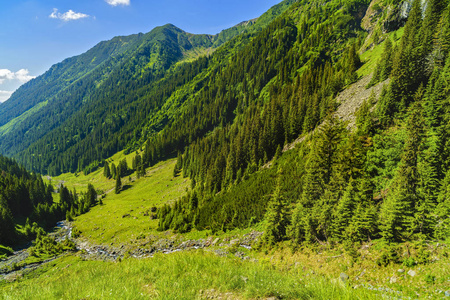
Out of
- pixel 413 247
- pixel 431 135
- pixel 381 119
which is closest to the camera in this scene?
pixel 413 247

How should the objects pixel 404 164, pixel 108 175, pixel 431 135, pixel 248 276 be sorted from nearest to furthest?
pixel 248 276, pixel 404 164, pixel 431 135, pixel 108 175

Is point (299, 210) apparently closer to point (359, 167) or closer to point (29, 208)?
point (359, 167)

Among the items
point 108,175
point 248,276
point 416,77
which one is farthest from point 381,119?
point 108,175

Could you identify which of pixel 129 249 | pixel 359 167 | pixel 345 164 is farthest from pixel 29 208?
pixel 359 167

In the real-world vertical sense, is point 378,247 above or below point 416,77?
below

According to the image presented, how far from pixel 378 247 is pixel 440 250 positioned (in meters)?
4.22

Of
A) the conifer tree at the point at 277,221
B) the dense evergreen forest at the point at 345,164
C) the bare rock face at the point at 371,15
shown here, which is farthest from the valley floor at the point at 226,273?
the bare rock face at the point at 371,15

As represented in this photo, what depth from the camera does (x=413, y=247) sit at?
1529cm

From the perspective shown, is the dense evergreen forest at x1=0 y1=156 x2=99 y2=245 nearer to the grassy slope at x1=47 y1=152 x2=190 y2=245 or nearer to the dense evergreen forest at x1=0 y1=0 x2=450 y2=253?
the dense evergreen forest at x1=0 y1=0 x2=450 y2=253

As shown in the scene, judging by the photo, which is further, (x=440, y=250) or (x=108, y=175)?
(x=108, y=175)

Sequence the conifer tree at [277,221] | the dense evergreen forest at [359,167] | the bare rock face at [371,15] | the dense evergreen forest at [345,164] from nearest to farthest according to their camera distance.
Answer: the dense evergreen forest at [359,167] < the dense evergreen forest at [345,164] < the conifer tree at [277,221] < the bare rock face at [371,15]

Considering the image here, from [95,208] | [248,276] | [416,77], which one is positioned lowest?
[95,208]

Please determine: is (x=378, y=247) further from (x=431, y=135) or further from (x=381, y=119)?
(x=381, y=119)

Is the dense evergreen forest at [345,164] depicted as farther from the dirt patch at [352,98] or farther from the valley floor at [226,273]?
the dirt patch at [352,98]
